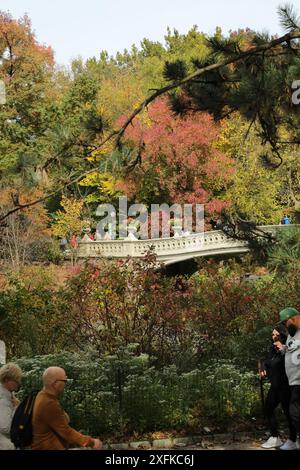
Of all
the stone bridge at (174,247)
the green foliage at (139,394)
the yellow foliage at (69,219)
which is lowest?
the green foliage at (139,394)

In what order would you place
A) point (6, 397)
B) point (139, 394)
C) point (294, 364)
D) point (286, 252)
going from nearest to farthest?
point (6, 397)
point (294, 364)
point (139, 394)
point (286, 252)

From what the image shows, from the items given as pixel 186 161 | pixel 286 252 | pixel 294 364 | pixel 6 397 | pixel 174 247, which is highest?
pixel 186 161

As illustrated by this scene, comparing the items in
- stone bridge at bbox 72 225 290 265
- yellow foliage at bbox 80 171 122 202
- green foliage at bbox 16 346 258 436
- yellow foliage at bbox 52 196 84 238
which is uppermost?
yellow foliage at bbox 80 171 122 202

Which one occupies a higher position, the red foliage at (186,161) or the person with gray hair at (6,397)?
the red foliage at (186,161)

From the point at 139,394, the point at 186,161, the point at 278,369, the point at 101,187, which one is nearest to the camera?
the point at 278,369

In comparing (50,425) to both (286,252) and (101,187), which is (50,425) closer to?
(286,252)

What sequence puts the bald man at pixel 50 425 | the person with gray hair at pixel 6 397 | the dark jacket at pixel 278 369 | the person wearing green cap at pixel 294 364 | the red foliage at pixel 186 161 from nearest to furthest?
the bald man at pixel 50 425 → the person with gray hair at pixel 6 397 → the person wearing green cap at pixel 294 364 → the dark jacket at pixel 278 369 → the red foliage at pixel 186 161

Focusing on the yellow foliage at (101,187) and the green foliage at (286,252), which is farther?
the yellow foliage at (101,187)

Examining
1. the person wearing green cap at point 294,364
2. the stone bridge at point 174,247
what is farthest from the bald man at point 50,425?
the stone bridge at point 174,247

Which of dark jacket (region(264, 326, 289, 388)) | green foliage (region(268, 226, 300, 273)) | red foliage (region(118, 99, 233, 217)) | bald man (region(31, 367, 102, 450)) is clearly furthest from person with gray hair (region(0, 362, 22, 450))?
red foliage (region(118, 99, 233, 217))

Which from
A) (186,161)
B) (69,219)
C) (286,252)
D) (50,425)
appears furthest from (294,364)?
(69,219)

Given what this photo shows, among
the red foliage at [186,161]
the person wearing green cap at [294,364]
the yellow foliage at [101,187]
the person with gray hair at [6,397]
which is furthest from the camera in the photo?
the yellow foliage at [101,187]

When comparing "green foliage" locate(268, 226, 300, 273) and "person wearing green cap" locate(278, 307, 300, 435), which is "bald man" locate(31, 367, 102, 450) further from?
"green foliage" locate(268, 226, 300, 273)

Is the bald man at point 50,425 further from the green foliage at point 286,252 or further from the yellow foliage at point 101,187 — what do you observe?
the yellow foliage at point 101,187
